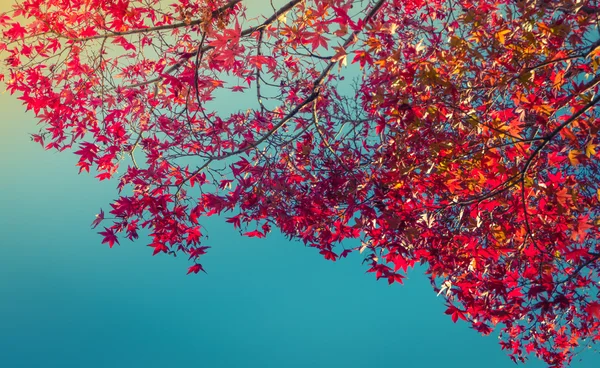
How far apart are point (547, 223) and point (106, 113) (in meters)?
3.29

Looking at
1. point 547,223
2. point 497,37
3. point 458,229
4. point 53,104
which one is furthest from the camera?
point 53,104

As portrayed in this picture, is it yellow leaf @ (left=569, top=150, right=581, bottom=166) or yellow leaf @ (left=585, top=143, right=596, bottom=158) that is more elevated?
yellow leaf @ (left=569, top=150, right=581, bottom=166)

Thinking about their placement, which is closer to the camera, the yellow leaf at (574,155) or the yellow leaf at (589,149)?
the yellow leaf at (589,149)

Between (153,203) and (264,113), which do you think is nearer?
(153,203)

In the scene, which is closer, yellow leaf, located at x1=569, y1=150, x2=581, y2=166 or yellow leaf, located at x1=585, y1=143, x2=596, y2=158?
yellow leaf, located at x1=585, y1=143, x2=596, y2=158

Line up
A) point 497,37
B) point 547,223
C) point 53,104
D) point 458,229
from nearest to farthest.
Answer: point 497,37 → point 547,223 → point 458,229 → point 53,104

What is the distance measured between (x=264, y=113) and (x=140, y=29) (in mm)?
1091

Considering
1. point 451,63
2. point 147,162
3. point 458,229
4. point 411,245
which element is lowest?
point 411,245

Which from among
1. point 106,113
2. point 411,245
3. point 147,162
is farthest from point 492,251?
point 106,113

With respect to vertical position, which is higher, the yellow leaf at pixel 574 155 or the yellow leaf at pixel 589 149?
the yellow leaf at pixel 574 155

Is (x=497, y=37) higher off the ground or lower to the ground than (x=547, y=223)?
higher

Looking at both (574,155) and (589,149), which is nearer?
(589,149)

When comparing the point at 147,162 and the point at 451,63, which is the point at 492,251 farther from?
the point at 147,162

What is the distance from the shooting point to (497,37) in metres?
2.78
